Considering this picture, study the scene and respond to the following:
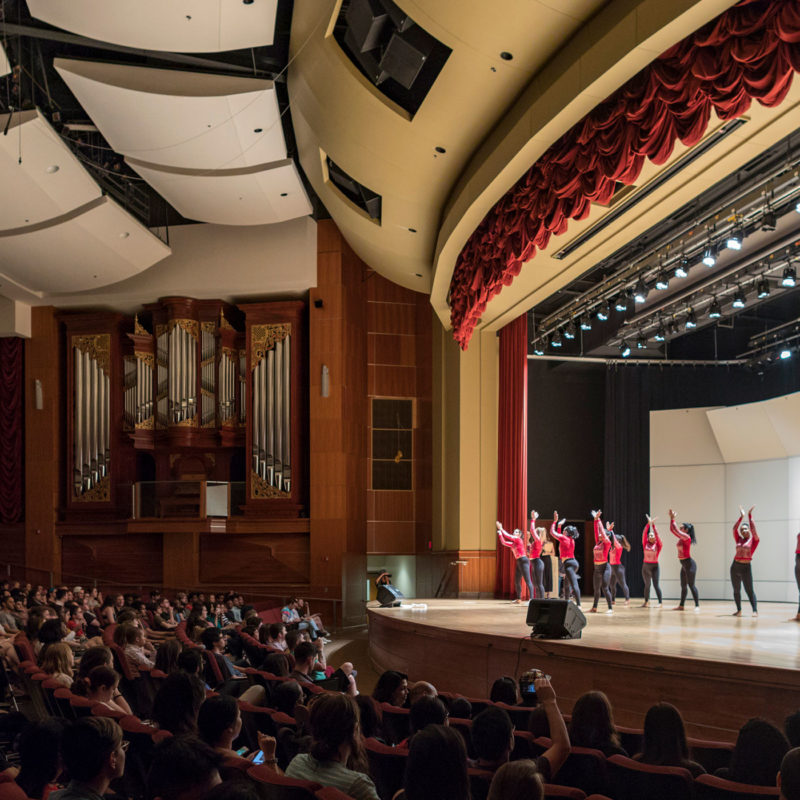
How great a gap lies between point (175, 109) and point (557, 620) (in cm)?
707

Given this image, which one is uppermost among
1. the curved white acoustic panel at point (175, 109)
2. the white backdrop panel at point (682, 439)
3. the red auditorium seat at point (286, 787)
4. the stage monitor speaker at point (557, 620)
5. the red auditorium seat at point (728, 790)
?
the curved white acoustic panel at point (175, 109)

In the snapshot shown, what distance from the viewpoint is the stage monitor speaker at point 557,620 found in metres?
7.64

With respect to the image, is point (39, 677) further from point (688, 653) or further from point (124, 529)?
point (124, 529)

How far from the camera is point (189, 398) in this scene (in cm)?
1644

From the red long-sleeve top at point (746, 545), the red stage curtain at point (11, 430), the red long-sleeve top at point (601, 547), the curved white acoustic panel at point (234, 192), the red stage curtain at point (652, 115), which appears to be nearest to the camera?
the red stage curtain at point (652, 115)

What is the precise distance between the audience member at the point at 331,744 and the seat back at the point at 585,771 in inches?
29.8

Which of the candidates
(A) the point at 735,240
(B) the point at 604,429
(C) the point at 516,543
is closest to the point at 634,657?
(A) the point at 735,240

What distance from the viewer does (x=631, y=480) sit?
16.8 metres

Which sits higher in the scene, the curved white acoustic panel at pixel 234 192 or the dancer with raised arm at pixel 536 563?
the curved white acoustic panel at pixel 234 192

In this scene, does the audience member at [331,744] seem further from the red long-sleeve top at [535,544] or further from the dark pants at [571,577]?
the red long-sleeve top at [535,544]

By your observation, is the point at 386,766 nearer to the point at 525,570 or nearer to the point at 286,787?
the point at 286,787

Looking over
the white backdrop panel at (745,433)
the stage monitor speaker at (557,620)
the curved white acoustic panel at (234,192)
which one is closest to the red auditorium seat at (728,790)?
the stage monitor speaker at (557,620)

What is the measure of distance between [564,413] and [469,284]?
7.13 metres

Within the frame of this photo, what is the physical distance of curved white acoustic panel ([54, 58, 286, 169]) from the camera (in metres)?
10.4
